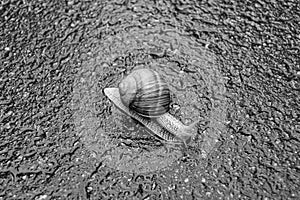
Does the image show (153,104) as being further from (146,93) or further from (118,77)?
(118,77)

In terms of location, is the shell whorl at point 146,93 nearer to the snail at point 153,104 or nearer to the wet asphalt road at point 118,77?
the snail at point 153,104

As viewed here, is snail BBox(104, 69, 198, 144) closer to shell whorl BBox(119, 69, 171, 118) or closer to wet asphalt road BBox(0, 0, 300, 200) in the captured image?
shell whorl BBox(119, 69, 171, 118)

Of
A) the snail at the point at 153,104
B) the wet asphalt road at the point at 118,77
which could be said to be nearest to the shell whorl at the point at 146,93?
the snail at the point at 153,104

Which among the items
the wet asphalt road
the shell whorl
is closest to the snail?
the shell whorl

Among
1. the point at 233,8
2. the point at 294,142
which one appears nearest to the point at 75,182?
the point at 294,142
